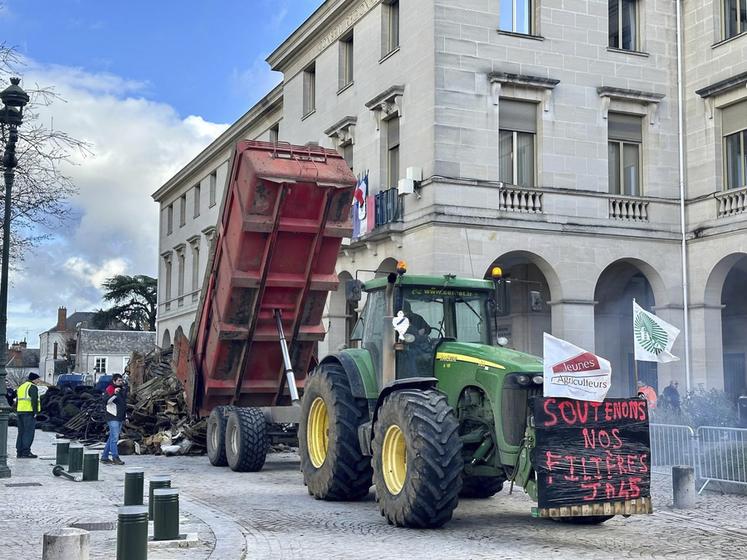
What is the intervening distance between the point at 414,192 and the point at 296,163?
871 centimetres

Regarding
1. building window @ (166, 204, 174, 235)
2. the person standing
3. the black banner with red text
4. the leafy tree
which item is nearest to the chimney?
the leafy tree

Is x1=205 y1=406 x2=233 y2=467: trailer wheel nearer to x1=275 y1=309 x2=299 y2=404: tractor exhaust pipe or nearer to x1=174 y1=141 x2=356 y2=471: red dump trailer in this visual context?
x1=174 y1=141 x2=356 y2=471: red dump trailer

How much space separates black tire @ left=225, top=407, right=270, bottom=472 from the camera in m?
15.7

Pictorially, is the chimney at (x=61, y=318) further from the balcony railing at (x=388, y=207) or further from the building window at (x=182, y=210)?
the balcony railing at (x=388, y=207)

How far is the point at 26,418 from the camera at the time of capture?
19.5m

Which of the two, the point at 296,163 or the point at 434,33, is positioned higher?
the point at 434,33

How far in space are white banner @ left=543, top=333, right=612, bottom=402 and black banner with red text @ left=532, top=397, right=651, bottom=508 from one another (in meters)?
0.09

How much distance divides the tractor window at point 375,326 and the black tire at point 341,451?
621 millimetres

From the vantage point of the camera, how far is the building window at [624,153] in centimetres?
2439

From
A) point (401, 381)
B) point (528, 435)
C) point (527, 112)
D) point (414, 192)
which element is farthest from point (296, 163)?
point (527, 112)

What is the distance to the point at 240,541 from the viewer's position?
929cm

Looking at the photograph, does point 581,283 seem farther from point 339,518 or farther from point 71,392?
point 71,392

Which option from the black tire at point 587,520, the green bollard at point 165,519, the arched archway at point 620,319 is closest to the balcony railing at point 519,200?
the arched archway at point 620,319

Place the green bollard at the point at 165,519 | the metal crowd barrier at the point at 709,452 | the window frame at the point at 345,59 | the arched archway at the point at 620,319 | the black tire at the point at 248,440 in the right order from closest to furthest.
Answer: the green bollard at the point at 165,519 → the metal crowd barrier at the point at 709,452 → the black tire at the point at 248,440 → the arched archway at the point at 620,319 → the window frame at the point at 345,59
